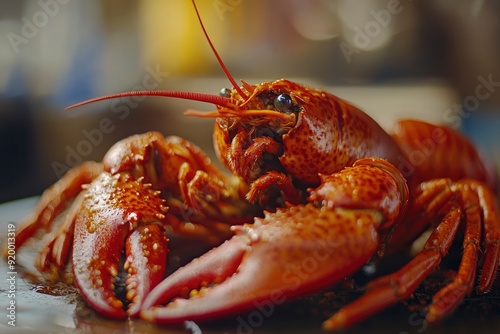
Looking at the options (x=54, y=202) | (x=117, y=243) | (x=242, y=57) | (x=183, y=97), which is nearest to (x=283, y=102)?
(x=183, y=97)

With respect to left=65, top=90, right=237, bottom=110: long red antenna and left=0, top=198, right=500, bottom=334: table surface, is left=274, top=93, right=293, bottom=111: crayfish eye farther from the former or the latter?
left=0, top=198, right=500, bottom=334: table surface

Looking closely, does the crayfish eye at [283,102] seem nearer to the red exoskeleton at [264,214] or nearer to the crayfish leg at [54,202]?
the red exoskeleton at [264,214]

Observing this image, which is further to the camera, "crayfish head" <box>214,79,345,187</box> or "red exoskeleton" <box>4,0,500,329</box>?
"crayfish head" <box>214,79,345,187</box>

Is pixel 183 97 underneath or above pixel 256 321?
above

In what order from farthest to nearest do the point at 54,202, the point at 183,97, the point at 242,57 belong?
1. the point at 242,57
2. the point at 54,202
3. the point at 183,97

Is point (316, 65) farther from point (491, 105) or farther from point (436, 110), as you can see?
point (491, 105)

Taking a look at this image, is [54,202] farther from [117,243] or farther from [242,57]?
[242,57]

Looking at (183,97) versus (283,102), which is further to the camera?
(283,102)

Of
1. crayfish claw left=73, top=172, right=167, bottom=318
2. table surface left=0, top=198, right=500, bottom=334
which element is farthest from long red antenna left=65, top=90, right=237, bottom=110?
table surface left=0, top=198, right=500, bottom=334
